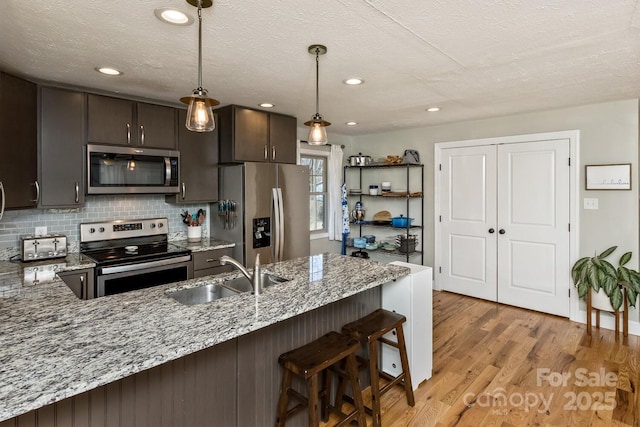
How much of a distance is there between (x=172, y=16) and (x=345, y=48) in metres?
0.97

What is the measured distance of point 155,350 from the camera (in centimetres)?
118

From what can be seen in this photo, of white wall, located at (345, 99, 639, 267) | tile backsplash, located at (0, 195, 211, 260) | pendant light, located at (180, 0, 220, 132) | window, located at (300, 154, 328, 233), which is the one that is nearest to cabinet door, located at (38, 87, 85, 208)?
tile backsplash, located at (0, 195, 211, 260)

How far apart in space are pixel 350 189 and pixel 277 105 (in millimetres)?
2354

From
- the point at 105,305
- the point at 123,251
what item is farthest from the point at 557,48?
the point at 123,251

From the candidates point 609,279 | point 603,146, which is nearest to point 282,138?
point 603,146

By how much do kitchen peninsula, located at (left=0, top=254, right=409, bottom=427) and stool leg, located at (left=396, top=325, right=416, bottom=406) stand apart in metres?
Answer: 0.42

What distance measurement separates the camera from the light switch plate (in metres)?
3.63

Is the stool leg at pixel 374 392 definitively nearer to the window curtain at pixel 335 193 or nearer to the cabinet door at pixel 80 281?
the cabinet door at pixel 80 281

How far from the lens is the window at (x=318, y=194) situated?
207 inches

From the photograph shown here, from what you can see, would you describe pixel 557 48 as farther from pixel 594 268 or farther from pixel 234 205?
pixel 234 205

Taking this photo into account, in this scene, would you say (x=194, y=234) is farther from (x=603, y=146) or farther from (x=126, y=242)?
(x=603, y=146)

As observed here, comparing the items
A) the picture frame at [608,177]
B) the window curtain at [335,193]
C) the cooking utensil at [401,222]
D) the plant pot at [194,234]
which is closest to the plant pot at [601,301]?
the picture frame at [608,177]

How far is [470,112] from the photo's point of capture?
3.99 m

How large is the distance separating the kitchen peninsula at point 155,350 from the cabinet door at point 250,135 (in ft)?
6.09
